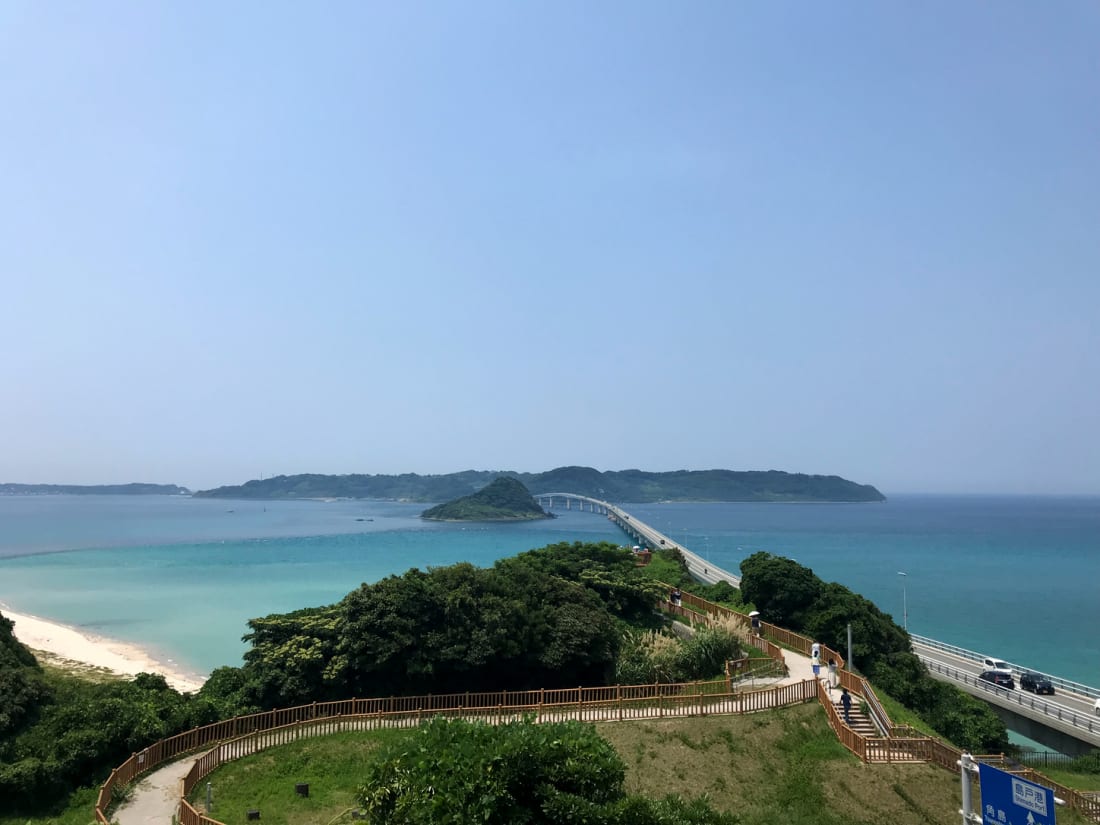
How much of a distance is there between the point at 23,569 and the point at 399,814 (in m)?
94.0

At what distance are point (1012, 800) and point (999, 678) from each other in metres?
32.7

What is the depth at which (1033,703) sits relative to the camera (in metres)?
29.9

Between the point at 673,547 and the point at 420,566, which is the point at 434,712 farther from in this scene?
the point at 420,566

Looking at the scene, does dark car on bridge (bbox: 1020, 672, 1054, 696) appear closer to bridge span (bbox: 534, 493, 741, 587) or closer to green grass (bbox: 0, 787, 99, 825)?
bridge span (bbox: 534, 493, 741, 587)

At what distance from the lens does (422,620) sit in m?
22.3

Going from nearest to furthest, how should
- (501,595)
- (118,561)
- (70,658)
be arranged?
1. (501,595)
2. (70,658)
3. (118,561)

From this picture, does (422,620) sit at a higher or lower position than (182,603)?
higher

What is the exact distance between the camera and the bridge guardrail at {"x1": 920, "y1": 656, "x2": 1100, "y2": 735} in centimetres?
2769

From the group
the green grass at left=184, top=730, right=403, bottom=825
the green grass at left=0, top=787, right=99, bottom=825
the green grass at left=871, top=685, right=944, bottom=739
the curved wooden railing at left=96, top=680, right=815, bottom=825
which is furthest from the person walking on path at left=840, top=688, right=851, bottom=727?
the green grass at left=0, top=787, right=99, bottom=825

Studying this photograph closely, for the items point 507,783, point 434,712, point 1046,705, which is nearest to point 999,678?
point 1046,705

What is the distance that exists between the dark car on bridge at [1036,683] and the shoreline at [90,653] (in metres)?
40.2

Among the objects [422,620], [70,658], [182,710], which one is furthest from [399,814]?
[70,658]

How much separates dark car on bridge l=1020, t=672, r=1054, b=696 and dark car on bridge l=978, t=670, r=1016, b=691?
550 millimetres

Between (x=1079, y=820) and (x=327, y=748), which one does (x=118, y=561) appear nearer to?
(x=327, y=748)
